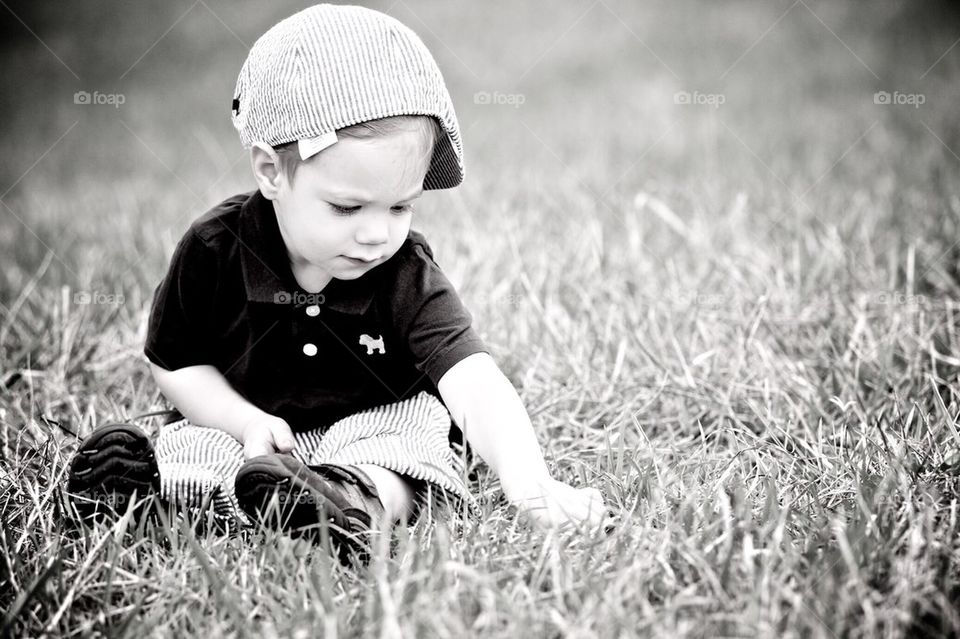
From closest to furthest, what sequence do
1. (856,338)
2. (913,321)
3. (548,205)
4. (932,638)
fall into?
(932,638), (856,338), (913,321), (548,205)

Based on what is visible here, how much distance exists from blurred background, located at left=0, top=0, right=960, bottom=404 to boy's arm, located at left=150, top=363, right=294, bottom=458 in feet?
2.24

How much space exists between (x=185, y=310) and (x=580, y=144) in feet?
8.97

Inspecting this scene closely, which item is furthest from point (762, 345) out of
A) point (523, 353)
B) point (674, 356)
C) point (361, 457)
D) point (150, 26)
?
point (150, 26)

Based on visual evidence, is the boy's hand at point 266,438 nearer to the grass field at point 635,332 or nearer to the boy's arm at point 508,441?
the grass field at point 635,332

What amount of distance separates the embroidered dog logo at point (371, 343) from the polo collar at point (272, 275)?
6cm

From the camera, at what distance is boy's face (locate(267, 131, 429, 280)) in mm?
1563

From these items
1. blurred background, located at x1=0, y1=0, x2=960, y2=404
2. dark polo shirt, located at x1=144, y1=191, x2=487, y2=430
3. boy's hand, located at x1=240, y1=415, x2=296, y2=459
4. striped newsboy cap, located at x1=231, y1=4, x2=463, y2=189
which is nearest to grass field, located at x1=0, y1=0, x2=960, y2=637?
blurred background, located at x1=0, y1=0, x2=960, y2=404

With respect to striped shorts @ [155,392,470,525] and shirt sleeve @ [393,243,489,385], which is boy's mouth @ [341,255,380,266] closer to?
shirt sleeve @ [393,243,489,385]

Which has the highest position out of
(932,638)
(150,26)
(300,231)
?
(150,26)

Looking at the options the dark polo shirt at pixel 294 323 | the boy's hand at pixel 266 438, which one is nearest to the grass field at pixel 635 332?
the boy's hand at pixel 266 438

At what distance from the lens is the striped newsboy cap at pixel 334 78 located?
155 centimetres

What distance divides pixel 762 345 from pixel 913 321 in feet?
1.31

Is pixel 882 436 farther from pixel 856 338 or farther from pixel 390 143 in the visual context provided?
pixel 390 143

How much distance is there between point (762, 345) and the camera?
89.0 inches
